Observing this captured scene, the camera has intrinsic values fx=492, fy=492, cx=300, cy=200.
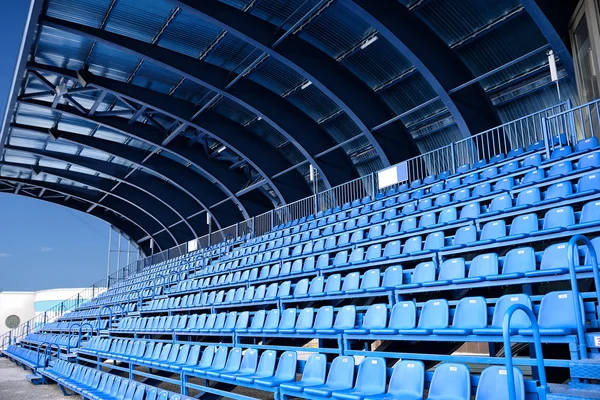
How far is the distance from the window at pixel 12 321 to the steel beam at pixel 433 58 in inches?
1197

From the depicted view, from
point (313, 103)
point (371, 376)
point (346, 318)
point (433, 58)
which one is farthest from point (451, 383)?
point (313, 103)

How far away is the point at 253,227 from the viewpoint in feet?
64.2

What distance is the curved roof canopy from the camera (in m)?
12.0

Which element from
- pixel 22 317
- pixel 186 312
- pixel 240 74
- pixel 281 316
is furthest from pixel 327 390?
pixel 22 317

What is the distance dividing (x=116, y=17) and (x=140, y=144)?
30.3ft

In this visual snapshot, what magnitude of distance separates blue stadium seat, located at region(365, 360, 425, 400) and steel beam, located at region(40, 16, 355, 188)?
11753 mm

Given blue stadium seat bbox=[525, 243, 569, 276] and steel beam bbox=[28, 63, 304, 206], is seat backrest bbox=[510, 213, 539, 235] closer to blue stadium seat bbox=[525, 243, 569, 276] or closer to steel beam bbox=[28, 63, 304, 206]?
blue stadium seat bbox=[525, 243, 569, 276]

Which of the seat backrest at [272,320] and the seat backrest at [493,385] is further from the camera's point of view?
the seat backrest at [272,320]

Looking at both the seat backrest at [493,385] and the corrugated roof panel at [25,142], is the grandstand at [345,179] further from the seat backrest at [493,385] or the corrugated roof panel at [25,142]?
the corrugated roof panel at [25,142]

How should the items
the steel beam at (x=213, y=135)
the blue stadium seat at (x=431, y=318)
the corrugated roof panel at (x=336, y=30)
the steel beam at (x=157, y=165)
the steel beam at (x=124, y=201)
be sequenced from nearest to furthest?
the blue stadium seat at (x=431, y=318) < the corrugated roof panel at (x=336, y=30) < the steel beam at (x=213, y=135) < the steel beam at (x=157, y=165) < the steel beam at (x=124, y=201)

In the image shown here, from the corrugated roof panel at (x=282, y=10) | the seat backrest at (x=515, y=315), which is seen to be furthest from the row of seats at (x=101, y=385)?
the corrugated roof panel at (x=282, y=10)

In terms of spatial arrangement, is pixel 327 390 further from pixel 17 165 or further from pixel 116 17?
pixel 17 165

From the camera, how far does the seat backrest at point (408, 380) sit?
408cm

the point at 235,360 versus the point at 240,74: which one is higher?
the point at 240,74
